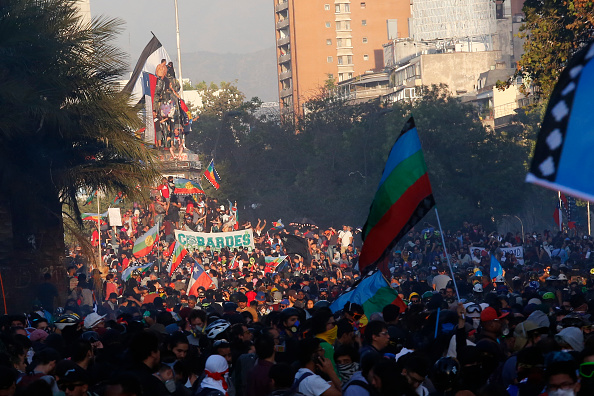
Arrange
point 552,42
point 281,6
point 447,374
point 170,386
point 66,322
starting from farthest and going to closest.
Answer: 1. point 281,6
2. point 552,42
3. point 66,322
4. point 170,386
5. point 447,374

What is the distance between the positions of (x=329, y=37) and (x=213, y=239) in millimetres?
96241

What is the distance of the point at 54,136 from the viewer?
1803cm

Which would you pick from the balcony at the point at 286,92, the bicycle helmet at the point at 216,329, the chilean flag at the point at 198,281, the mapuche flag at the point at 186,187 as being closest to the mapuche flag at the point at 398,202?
the bicycle helmet at the point at 216,329

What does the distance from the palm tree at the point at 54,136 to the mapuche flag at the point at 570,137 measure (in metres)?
12.9

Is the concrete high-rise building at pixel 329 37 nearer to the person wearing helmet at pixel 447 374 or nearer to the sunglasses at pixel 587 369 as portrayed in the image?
the person wearing helmet at pixel 447 374

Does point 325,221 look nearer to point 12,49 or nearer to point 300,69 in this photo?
point 12,49

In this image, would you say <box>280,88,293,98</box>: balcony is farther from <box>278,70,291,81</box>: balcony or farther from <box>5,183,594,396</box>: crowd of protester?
<box>5,183,594,396</box>: crowd of protester

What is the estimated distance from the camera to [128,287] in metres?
21.7

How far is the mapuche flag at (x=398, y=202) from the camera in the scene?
33.1 ft

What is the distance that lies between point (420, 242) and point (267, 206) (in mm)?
26404

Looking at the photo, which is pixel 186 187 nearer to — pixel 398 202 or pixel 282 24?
pixel 398 202

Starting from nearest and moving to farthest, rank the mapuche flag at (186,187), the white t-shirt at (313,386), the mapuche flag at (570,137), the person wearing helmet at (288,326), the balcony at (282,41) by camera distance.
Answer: the mapuche flag at (570,137) → the white t-shirt at (313,386) → the person wearing helmet at (288,326) → the mapuche flag at (186,187) → the balcony at (282,41)

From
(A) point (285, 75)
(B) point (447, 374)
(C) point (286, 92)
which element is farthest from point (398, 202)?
(A) point (285, 75)

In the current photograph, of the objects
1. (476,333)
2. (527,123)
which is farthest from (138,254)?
(527,123)
